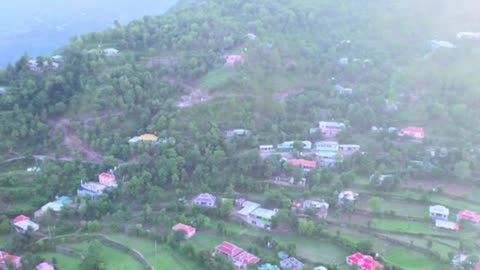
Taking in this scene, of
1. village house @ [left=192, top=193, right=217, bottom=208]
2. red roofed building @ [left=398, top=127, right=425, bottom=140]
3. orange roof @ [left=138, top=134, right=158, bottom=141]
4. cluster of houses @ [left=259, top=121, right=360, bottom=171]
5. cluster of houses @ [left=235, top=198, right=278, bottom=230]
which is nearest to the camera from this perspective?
cluster of houses @ [left=235, top=198, right=278, bottom=230]

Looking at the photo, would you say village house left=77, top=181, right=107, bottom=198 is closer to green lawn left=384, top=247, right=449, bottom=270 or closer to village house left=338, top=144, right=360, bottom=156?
village house left=338, top=144, right=360, bottom=156

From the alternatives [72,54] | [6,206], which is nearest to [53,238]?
[6,206]

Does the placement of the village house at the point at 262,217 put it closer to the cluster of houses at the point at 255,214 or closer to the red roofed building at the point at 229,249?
the cluster of houses at the point at 255,214

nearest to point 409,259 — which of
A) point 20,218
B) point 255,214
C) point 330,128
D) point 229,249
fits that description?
point 255,214

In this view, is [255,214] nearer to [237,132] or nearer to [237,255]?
[237,255]

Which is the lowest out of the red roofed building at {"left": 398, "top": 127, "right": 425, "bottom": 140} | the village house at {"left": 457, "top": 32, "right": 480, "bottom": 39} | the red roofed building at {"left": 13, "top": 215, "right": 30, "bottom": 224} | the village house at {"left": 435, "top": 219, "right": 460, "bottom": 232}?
the village house at {"left": 435, "top": 219, "right": 460, "bottom": 232}

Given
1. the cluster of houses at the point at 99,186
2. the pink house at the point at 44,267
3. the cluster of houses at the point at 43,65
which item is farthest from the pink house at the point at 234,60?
the pink house at the point at 44,267

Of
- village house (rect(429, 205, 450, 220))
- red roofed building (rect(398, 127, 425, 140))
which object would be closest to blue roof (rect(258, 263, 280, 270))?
village house (rect(429, 205, 450, 220))
